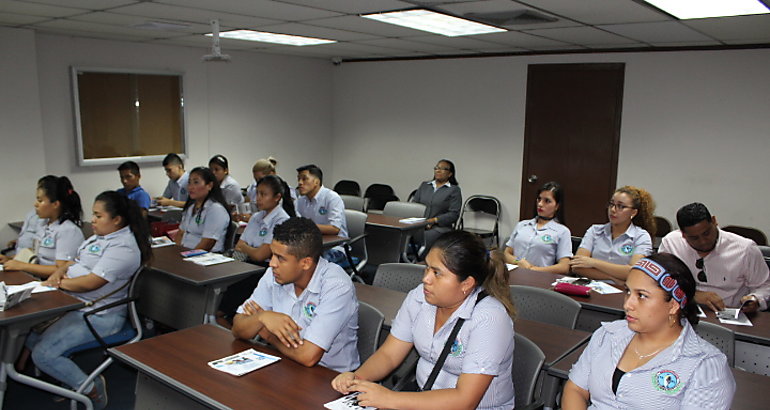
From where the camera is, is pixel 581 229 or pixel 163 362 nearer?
pixel 163 362

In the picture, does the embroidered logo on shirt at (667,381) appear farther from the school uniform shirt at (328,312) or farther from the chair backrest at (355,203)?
the chair backrest at (355,203)

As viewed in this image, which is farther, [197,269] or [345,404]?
[197,269]

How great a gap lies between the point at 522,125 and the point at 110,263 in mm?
5438

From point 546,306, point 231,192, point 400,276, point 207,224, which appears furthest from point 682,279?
point 231,192

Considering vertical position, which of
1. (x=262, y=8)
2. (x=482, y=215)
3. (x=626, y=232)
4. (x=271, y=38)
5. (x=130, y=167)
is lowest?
(x=482, y=215)

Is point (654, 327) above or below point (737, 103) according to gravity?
below

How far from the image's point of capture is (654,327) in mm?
1938

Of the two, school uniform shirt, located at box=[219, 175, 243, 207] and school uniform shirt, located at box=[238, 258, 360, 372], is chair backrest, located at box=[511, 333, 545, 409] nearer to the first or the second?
school uniform shirt, located at box=[238, 258, 360, 372]

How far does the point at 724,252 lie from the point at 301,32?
4.01m

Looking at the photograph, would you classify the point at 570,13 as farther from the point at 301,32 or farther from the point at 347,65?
the point at 347,65

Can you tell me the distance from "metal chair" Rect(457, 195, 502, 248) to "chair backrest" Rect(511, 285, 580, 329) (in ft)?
14.4

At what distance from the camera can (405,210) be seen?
249 inches

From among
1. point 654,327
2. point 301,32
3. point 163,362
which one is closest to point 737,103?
point 301,32

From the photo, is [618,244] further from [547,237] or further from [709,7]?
[709,7]
